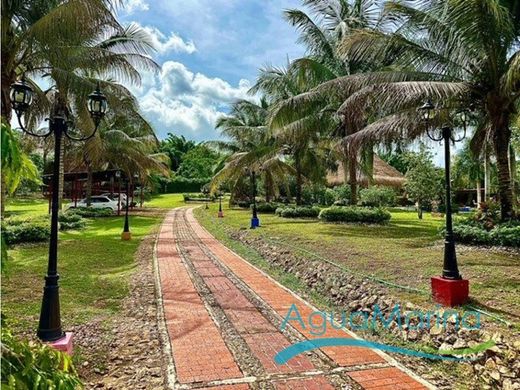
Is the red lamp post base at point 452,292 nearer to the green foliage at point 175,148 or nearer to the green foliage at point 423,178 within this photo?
the green foliage at point 423,178

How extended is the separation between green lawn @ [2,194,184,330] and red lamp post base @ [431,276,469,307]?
15.0 ft

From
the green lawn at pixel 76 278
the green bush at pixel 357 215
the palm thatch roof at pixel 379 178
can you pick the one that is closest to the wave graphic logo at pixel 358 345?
the green lawn at pixel 76 278

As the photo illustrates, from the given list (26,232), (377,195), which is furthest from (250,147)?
(26,232)

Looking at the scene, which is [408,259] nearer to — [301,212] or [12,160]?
[12,160]

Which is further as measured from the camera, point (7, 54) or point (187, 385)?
point (7, 54)

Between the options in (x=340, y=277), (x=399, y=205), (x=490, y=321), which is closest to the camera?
(x=490, y=321)

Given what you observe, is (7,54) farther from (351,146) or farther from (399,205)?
(399,205)

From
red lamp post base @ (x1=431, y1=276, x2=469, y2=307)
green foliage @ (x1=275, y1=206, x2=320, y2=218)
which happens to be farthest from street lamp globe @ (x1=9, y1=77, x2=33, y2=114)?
green foliage @ (x1=275, y1=206, x2=320, y2=218)

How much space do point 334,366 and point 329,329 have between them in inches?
41.2

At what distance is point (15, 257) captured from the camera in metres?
9.68

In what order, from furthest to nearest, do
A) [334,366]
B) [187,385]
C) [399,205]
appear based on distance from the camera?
[399,205] < [334,366] < [187,385]

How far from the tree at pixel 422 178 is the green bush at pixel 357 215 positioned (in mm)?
8418

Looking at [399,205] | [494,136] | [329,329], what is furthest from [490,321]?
[399,205]

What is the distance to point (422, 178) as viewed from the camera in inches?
904
